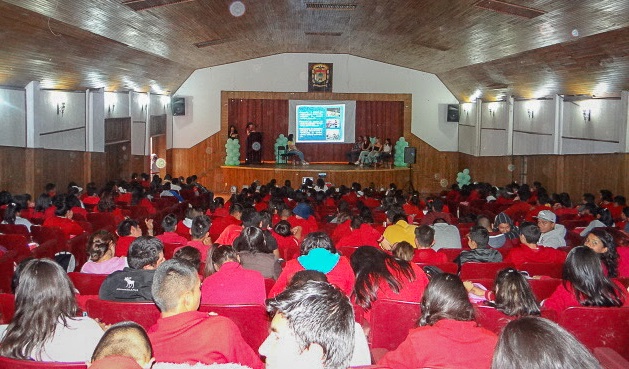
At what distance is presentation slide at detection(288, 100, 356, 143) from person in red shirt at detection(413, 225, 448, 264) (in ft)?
54.0

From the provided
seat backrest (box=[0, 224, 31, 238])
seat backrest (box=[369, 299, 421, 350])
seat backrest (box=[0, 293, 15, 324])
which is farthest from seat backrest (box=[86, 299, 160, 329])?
seat backrest (box=[0, 224, 31, 238])

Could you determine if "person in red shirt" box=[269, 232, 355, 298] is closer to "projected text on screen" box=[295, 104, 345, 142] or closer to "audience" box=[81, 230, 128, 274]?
"audience" box=[81, 230, 128, 274]

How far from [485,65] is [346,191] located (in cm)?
439

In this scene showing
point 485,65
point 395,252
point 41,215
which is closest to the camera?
point 395,252

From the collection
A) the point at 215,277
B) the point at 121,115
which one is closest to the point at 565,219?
the point at 215,277

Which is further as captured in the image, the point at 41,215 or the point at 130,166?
the point at 130,166

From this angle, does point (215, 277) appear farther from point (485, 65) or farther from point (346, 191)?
point (485, 65)

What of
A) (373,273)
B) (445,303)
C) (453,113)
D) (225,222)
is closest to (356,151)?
(453,113)

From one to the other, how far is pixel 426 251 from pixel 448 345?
3.35 m

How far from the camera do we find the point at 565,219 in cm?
1039

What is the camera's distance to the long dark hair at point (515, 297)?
13.6ft

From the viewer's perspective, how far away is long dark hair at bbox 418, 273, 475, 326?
3516 millimetres

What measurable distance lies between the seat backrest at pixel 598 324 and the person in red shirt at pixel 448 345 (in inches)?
39.3

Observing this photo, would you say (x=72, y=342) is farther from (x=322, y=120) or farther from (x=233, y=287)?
(x=322, y=120)
